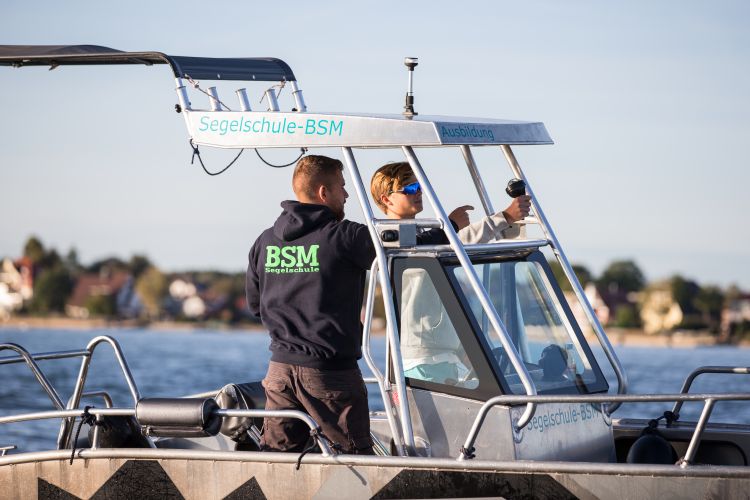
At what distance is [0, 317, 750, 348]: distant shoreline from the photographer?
99.7 m

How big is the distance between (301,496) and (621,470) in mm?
1613

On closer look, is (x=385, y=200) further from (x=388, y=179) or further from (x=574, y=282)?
(x=574, y=282)

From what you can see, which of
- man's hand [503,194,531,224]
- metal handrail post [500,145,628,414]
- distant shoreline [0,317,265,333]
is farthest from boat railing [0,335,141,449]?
distant shoreline [0,317,265,333]

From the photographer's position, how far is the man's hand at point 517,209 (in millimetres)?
7188

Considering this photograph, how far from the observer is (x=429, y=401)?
709 centimetres

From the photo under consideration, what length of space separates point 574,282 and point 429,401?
113cm

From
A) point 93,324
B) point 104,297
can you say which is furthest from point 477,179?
point 93,324

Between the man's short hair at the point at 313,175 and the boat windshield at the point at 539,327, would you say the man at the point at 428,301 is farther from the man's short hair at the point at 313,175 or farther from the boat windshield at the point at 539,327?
the man's short hair at the point at 313,175

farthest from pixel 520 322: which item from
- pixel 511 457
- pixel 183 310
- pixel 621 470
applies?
pixel 183 310

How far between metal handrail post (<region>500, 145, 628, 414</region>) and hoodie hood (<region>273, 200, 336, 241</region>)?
51.8 inches

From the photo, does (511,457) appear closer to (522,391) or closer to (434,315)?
(522,391)

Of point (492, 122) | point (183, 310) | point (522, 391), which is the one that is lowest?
point (183, 310)

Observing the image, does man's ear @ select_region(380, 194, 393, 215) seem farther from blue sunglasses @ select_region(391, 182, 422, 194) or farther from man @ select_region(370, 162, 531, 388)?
blue sunglasses @ select_region(391, 182, 422, 194)

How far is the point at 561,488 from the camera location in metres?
6.39
